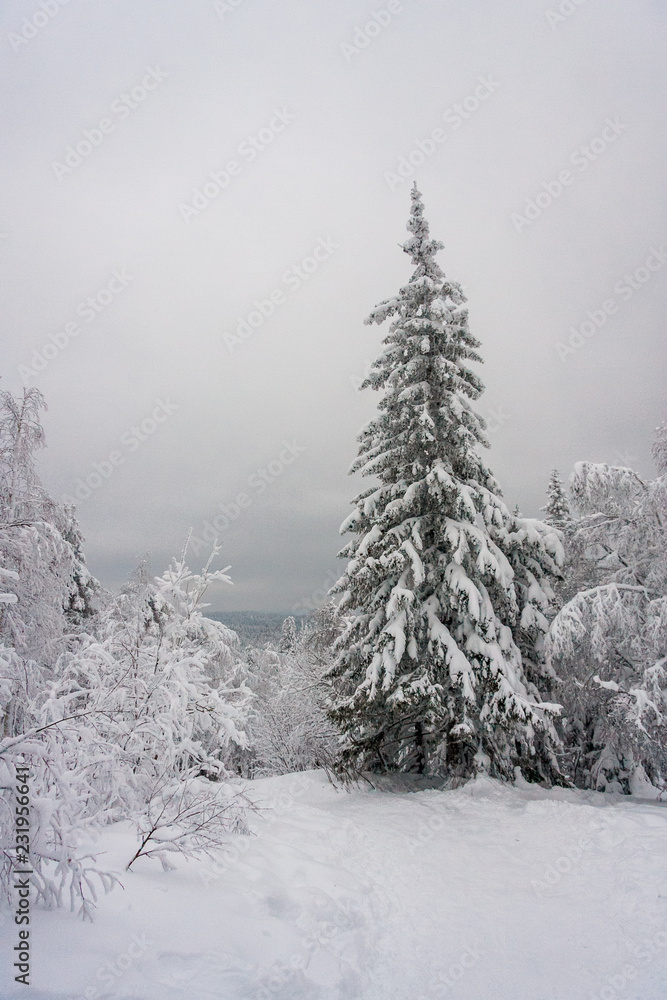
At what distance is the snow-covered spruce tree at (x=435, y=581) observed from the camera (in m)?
10.4

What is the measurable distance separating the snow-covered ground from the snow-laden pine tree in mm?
15469

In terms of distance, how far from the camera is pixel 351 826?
8.13 meters

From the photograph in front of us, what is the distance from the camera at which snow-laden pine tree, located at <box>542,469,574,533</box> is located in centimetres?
2202

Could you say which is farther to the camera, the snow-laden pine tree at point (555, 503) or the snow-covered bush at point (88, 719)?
the snow-laden pine tree at point (555, 503)

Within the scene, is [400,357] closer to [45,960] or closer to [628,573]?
[628,573]

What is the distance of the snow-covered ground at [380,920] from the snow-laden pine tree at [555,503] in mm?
15469

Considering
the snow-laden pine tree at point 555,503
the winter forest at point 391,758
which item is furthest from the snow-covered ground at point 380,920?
the snow-laden pine tree at point 555,503

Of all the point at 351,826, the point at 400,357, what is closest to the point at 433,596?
the point at 351,826

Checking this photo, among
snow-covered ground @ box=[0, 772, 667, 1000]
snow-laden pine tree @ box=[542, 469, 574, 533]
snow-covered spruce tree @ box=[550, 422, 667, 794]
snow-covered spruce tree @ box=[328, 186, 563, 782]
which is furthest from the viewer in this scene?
snow-laden pine tree @ box=[542, 469, 574, 533]

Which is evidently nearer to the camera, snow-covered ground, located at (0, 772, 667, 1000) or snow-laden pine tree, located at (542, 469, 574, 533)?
snow-covered ground, located at (0, 772, 667, 1000)

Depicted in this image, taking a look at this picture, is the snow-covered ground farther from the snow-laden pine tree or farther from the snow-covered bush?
the snow-laden pine tree

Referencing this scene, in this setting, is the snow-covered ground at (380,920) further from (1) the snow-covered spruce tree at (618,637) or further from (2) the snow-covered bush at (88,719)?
(1) the snow-covered spruce tree at (618,637)

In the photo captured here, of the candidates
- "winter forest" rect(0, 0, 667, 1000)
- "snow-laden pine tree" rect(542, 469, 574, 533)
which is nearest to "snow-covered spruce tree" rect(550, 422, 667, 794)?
"winter forest" rect(0, 0, 667, 1000)

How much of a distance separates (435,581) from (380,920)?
6.92 metres
